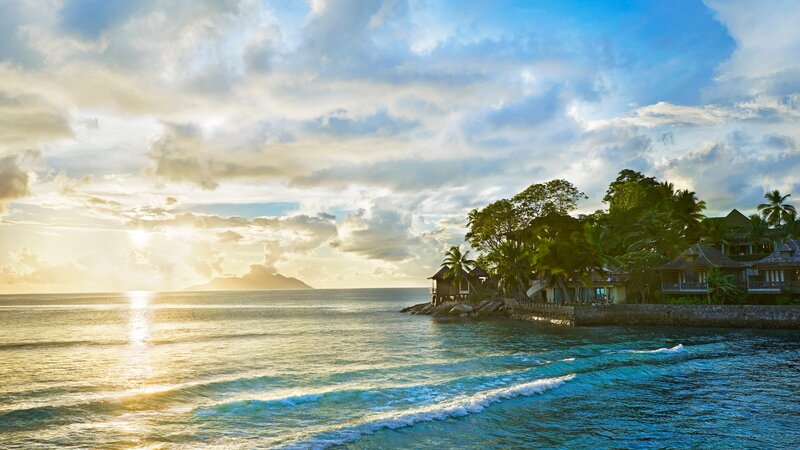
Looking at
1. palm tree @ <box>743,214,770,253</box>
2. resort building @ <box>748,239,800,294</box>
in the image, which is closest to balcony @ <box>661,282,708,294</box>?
resort building @ <box>748,239,800,294</box>

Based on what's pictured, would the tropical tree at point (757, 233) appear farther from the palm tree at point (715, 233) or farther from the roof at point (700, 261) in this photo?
the roof at point (700, 261)

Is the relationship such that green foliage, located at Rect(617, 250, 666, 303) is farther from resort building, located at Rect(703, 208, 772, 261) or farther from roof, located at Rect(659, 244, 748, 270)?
resort building, located at Rect(703, 208, 772, 261)

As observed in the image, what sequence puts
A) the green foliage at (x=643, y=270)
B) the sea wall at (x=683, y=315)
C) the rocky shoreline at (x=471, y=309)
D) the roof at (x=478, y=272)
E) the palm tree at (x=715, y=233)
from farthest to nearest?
1. the roof at (x=478, y=272)
2. the palm tree at (x=715, y=233)
3. the rocky shoreline at (x=471, y=309)
4. the green foliage at (x=643, y=270)
5. the sea wall at (x=683, y=315)

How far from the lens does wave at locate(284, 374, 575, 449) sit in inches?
669

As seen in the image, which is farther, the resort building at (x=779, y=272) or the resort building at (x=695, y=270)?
the resort building at (x=695, y=270)

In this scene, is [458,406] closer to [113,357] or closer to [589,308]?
[113,357]

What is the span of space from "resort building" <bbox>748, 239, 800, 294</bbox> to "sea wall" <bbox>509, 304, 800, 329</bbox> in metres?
4.95

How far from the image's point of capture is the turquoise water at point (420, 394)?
57.8ft

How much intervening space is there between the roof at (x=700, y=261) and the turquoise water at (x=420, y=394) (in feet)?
42.5

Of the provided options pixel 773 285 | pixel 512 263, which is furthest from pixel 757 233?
pixel 512 263

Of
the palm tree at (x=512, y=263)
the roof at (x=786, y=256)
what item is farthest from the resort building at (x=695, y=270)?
the palm tree at (x=512, y=263)

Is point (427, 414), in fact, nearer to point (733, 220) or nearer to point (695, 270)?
point (695, 270)

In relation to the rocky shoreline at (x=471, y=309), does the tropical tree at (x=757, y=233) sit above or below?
above

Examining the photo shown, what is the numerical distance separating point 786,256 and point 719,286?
8.17 m
